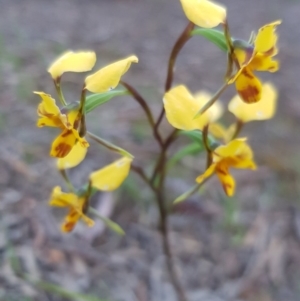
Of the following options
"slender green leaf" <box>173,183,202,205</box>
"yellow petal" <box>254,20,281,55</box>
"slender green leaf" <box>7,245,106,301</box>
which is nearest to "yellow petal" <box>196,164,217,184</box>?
"slender green leaf" <box>173,183,202,205</box>

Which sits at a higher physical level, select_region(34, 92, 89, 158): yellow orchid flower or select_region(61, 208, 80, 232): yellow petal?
select_region(34, 92, 89, 158): yellow orchid flower

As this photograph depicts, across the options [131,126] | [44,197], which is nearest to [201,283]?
[44,197]

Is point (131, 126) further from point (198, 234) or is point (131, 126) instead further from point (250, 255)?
point (250, 255)

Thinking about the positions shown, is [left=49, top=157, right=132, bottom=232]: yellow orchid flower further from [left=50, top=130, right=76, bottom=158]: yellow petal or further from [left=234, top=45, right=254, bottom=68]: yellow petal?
[left=234, top=45, right=254, bottom=68]: yellow petal

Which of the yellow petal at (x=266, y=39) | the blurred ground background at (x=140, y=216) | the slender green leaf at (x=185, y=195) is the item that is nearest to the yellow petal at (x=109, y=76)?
the yellow petal at (x=266, y=39)

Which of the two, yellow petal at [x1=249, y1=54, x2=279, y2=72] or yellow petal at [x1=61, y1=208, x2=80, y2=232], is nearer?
yellow petal at [x1=249, y1=54, x2=279, y2=72]

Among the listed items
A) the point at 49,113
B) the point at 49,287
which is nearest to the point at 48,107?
the point at 49,113

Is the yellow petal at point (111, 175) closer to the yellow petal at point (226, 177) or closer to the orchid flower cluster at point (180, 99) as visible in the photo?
the orchid flower cluster at point (180, 99)
